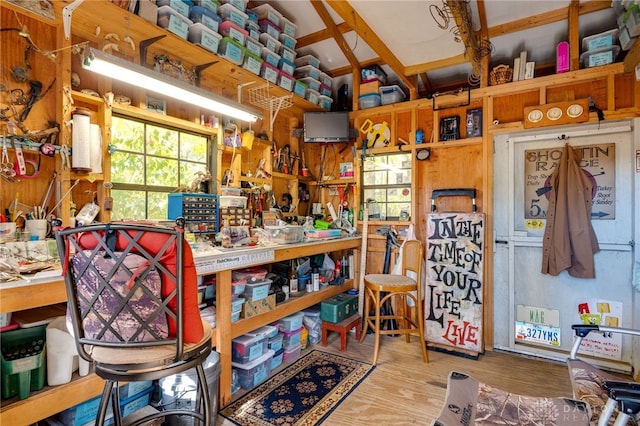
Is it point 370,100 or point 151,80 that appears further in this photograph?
point 370,100

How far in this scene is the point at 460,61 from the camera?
2.79 meters

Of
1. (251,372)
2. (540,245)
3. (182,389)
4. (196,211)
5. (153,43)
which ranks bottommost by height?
(251,372)

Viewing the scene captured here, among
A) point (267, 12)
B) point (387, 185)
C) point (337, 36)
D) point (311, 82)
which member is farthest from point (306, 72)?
point (387, 185)

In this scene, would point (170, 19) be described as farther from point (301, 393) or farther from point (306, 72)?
point (301, 393)

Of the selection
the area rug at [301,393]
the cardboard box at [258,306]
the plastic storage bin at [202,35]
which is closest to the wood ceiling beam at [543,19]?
the plastic storage bin at [202,35]

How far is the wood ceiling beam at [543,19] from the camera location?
2738mm

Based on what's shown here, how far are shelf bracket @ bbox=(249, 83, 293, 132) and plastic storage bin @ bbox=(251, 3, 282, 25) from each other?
25.7 inches

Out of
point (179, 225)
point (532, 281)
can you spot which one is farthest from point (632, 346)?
point (179, 225)

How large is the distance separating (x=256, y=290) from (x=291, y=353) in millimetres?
795

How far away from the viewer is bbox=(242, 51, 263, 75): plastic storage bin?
9.36 ft

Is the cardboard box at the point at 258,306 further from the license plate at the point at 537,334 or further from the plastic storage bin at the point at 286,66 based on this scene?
the license plate at the point at 537,334

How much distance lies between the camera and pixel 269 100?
11.4 ft

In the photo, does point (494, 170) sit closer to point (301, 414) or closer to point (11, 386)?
point (301, 414)

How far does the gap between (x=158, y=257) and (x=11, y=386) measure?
1053 millimetres
